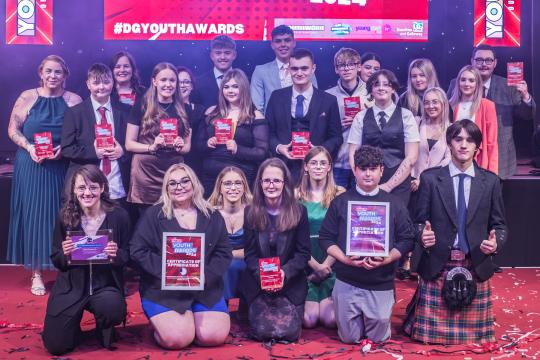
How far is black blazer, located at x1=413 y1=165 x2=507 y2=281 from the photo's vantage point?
16.5 ft

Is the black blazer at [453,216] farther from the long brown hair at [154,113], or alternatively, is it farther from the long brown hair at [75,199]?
the long brown hair at [154,113]

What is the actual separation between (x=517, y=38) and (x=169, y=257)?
167 inches

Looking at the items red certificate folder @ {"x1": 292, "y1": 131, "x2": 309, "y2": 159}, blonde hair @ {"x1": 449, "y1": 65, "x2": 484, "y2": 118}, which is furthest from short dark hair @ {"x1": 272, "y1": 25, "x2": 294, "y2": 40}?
blonde hair @ {"x1": 449, "y1": 65, "x2": 484, "y2": 118}

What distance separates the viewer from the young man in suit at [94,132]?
6.26 meters

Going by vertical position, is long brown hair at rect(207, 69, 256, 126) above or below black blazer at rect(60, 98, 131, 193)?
above

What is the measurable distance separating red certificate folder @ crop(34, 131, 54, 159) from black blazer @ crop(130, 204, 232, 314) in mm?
1410

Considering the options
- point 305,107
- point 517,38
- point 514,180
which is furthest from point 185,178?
point 517,38

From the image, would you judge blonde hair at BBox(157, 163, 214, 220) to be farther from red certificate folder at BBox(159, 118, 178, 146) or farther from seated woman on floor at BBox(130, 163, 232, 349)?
red certificate folder at BBox(159, 118, 178, 146)

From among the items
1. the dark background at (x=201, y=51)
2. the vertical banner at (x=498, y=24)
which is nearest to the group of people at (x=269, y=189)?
the dark background at (x=201, y=51)

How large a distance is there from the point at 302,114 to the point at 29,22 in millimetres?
2806

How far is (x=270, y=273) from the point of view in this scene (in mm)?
5055

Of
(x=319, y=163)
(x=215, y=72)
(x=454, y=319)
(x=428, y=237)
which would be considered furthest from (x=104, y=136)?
(x=454, y=319)

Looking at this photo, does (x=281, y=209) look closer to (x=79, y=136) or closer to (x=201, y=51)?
(x=79, y=136)

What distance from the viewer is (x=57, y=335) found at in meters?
4.85
